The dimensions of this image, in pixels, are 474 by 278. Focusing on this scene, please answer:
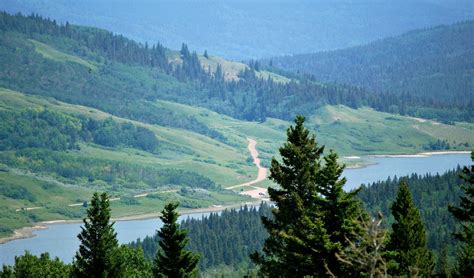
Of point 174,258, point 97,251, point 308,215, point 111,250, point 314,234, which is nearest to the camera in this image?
point 314,234

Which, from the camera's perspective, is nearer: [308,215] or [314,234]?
[314,234]

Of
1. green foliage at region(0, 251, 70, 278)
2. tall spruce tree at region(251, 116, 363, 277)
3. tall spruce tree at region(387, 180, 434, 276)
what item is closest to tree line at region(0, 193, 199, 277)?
tall spruce tree at region(251, 116, 363, 277)

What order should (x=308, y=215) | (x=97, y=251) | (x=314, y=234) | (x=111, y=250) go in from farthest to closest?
(x=111, y=250) < (x=97, y=251) < (x=308, y=215) < (x=314, y=234)

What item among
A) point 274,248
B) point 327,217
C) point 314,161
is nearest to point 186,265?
point 274,248

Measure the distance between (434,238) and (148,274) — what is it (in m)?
98.5

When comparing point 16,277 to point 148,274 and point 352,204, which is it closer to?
point 148,274

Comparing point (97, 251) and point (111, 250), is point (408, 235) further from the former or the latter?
point (97, 251)

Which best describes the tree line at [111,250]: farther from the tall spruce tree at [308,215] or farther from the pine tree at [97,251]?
the tall spruce tree at [308,215]

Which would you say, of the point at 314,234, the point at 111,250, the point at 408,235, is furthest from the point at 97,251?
the point at 314,234

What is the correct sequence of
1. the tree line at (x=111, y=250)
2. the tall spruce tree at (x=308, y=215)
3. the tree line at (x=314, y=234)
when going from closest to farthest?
1. the tree line at (x=314, y=234)
2. the tall spruce tree at (x=308, y=215)
3. the tree line at (x=111, y=250)

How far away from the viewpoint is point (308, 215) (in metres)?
53.9

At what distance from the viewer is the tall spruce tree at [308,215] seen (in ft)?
161

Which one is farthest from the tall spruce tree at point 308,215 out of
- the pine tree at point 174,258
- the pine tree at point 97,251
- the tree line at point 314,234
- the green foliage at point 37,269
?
the green foliage at point 37,269

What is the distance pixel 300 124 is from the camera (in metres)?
60.0
